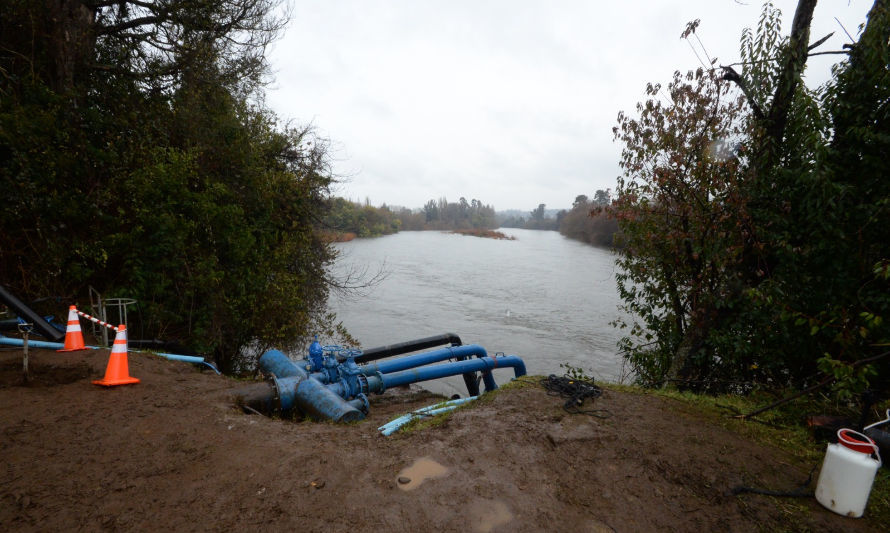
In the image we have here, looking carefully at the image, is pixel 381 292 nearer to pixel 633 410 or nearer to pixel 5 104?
pixel 5 104

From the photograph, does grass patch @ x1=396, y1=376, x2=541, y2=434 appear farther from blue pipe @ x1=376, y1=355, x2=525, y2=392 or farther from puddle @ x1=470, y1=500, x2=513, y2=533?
blue pipe @ x1=376, y1=355, x2=525, y2=392

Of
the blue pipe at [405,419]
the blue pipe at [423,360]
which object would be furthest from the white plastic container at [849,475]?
the blue pipe at [423,360]

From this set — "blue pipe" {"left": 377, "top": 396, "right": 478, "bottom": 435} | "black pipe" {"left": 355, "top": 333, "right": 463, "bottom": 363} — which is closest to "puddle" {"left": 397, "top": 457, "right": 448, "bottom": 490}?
"blue pipe" {"left": 377, "top": 396, "right": 478, "bottom": 435}

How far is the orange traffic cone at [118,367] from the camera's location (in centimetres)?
442

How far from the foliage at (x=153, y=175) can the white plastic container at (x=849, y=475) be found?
27.6 feet

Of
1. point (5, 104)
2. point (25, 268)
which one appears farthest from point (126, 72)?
point (25, 268)

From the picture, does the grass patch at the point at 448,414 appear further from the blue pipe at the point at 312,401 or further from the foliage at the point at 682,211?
the foliage at the point at 682,211

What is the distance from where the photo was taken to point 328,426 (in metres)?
4.34

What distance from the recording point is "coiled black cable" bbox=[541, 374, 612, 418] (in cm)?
427

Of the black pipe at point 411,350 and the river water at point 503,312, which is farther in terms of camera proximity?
the river water at point 503,312

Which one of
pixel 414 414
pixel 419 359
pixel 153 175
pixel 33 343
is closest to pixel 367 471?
pixel 414 414

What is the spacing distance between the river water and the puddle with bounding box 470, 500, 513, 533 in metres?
8.09

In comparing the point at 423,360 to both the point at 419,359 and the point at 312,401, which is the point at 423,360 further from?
the point at 312,401

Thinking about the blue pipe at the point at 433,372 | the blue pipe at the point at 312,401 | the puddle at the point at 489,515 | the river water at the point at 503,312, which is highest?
the puddle at the point at 489,515
